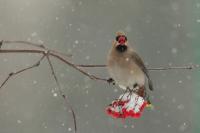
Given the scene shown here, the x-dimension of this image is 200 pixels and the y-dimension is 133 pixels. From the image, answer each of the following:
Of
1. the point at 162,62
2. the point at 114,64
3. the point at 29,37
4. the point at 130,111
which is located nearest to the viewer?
the point at 130,111

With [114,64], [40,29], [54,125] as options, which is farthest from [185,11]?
[114,64]

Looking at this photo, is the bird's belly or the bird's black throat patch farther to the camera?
the bird's black throat patch

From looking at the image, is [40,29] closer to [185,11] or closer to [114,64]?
[185,11]

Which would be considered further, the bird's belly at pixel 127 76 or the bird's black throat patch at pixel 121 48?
the bird's black throat patch at pixel 121 48

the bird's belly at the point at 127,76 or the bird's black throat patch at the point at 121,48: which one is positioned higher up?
the bird's black throat patch at the point at 121,48

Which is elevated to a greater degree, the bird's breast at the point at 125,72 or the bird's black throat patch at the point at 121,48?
the bird's black throat patch at the point at 121,48

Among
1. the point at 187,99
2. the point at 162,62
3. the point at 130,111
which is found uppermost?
the point at 130,111
